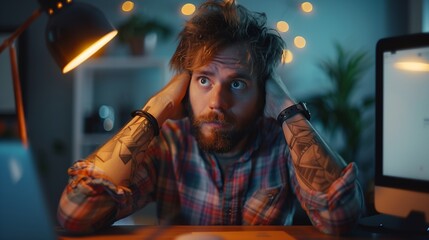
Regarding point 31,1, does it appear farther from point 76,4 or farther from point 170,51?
point 76,4

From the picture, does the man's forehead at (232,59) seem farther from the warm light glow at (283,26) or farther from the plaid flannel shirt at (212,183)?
the warm light glow at (283,26)

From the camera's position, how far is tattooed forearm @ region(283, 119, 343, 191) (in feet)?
3.16

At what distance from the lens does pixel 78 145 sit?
9.07ft

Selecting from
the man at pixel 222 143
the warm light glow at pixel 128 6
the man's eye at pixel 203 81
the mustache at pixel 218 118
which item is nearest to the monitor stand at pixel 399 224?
the man at pixel 222 143

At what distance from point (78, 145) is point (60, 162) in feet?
1.34

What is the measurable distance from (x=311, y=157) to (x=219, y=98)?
0.26m

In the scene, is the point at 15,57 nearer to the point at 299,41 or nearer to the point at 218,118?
the point at 218,118

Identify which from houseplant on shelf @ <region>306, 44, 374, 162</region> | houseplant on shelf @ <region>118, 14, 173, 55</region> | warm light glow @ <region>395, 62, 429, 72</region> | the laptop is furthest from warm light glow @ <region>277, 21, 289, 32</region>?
the laptop

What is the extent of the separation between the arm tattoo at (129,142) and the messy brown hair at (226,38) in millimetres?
205

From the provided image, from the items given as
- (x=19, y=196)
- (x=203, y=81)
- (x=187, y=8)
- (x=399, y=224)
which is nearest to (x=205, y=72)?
(x=203, y=81)

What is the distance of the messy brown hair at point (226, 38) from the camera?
1141 mm

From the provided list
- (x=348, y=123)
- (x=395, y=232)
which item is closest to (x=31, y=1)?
(x=348, y=123)

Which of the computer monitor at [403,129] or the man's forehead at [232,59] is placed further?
the man's forehead at [232,59]

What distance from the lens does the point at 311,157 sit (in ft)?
3.27
